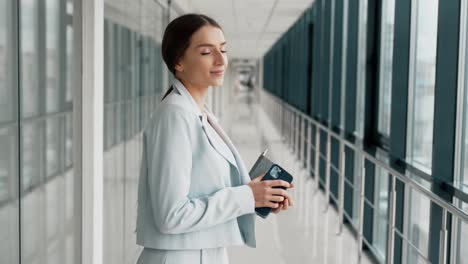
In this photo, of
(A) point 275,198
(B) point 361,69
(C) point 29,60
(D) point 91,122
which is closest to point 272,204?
(A) point 275,198

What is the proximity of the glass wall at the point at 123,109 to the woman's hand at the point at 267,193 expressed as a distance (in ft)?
4.84

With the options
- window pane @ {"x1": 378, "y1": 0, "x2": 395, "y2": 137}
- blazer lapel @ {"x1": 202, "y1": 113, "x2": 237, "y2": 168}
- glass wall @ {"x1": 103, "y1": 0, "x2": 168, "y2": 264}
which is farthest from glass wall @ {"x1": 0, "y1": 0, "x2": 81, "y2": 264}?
window pane @ {"x1": 378, "y1": 0, "x2": 395, "y2": 137}

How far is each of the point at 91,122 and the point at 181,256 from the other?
1.22 meters

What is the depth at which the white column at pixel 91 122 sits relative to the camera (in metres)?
2.11

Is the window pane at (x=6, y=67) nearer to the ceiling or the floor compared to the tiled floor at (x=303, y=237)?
nearer to the ceiling

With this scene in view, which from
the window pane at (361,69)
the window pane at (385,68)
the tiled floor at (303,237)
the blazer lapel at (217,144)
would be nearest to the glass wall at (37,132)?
the blazer lapel at (217,144)

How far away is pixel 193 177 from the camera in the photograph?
3.23 ft

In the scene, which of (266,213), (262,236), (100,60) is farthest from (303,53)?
(266,213)

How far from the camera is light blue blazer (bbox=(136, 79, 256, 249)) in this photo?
3.12 feet

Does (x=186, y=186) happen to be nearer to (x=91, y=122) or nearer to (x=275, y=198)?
(x=275, y=198)

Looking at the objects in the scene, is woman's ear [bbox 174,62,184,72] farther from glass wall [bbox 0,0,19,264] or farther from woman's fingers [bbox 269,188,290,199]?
glass wall [bbox 0,0,19,264]

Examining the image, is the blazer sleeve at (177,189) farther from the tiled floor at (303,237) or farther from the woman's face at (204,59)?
the tiled floor at (303,237)

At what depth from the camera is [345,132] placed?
493cm

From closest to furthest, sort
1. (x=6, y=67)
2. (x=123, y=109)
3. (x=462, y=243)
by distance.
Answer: (x=6, y=67) < (x=462, y=243) < (x=123, y=109)
